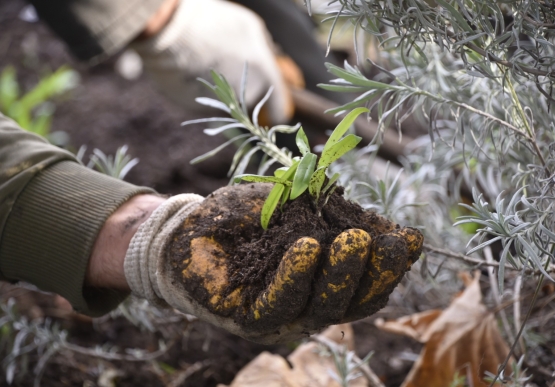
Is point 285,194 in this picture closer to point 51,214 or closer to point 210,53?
point 51,214

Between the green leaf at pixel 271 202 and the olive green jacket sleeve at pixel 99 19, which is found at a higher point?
the green leaf at pixel 271 202

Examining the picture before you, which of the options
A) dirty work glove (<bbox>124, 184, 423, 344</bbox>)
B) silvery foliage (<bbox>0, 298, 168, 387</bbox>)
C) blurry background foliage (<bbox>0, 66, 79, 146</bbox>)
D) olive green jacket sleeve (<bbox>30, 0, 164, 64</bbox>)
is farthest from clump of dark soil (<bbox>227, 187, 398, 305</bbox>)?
blurry background foliage (<bbox>0, 66, 79, 146</bbox>)

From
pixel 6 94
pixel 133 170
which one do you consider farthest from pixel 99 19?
pixel 6 94

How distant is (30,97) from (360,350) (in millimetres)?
2436

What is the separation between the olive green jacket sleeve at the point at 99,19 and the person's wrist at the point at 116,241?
1287mm

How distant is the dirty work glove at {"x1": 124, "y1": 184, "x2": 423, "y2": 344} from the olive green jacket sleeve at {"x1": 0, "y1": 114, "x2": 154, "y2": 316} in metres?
0.16

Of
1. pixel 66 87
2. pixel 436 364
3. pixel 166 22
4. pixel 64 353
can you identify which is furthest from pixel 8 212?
pixel 66 87

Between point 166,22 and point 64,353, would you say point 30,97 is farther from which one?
point 64,353

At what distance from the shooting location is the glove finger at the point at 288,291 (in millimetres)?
756

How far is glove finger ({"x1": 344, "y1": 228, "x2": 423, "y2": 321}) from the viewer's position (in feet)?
2.51

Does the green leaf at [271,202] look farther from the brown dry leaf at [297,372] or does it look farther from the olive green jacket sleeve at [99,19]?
the olive green jacket sleeve at [99,19]

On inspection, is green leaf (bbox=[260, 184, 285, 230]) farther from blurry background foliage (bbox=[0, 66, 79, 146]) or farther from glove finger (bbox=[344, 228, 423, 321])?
blurry background foliage (bbox=[0, 66, 79, 146])

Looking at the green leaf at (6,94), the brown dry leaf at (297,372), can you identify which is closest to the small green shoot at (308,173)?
the brown dry leaf at (297,372)

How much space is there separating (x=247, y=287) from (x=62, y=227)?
1.63 feet
